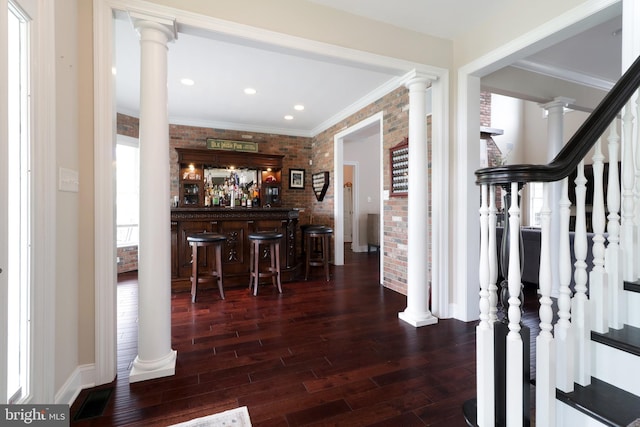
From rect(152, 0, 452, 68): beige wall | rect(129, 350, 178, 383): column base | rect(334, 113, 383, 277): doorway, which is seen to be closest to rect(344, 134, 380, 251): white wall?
rect(334, 113, 383, 277): doorway

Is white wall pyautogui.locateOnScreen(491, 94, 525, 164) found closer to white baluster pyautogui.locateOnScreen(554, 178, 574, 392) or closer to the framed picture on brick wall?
the framed picture on brick wall

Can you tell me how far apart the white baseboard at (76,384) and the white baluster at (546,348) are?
7.41 ft

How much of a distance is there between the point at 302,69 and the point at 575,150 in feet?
10.1

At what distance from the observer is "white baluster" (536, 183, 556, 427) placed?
1.13 metres

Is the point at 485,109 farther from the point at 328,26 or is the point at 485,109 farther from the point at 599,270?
the point at 599,270

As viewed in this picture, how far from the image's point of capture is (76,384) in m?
1.72

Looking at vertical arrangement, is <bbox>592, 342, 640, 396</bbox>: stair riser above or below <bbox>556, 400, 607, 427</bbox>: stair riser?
above

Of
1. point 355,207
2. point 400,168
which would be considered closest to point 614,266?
point 400,168

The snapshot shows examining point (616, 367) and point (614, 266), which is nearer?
point (616, 367)

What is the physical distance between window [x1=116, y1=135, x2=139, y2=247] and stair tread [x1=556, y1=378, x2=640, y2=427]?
5.86 metres

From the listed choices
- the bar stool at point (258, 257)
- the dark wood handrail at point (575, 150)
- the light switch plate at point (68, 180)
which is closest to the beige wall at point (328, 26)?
the light switch plate at point (68, 180)

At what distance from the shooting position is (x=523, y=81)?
11.4 feet

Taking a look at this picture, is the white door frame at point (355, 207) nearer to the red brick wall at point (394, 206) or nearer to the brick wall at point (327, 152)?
the brick wall at point (327, 152)

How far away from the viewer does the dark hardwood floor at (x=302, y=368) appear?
5.12 ft
